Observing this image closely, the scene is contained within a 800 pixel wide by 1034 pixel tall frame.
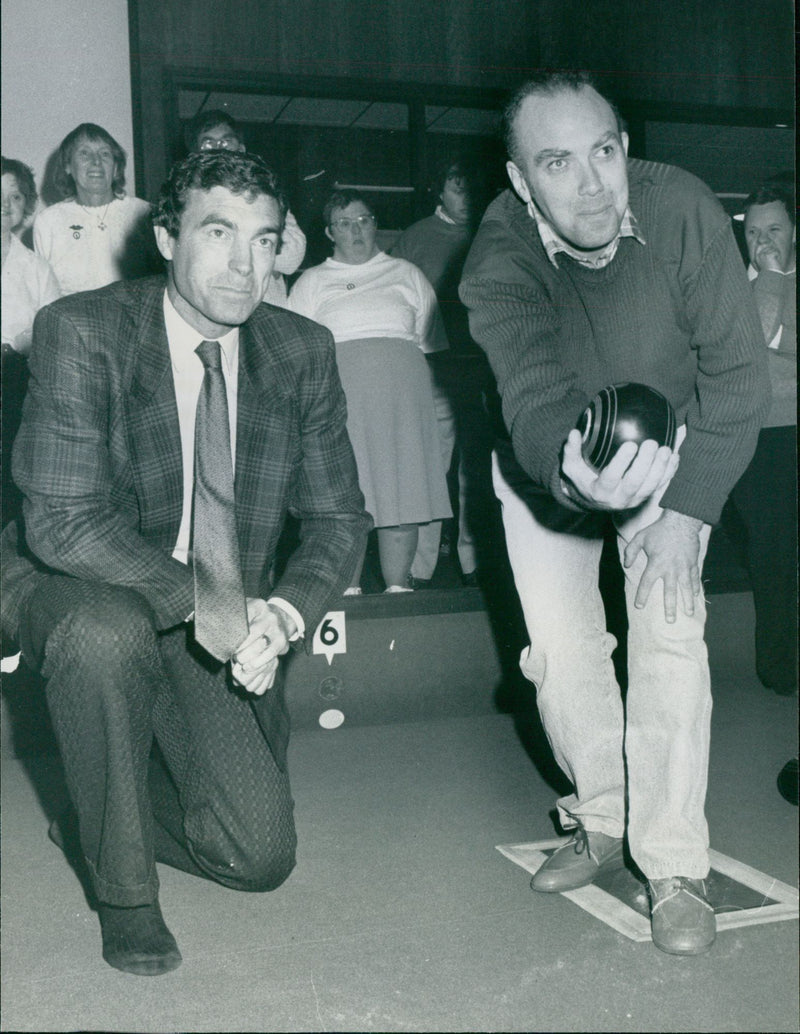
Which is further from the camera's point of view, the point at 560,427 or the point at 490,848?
the point at 490,848

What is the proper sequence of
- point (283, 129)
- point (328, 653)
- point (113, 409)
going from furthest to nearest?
1. point (283, 129)
2. point (328, 653)
3. point (113, 409)

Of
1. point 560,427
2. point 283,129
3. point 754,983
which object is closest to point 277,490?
point 560,427

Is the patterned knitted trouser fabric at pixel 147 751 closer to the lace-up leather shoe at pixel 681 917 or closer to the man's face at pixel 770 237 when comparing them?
the lace-up leather shoe at pixel 681 917

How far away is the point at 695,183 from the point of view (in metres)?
1.38

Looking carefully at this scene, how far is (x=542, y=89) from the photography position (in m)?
1.35

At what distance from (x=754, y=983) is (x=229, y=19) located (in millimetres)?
3280

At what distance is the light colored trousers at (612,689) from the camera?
1.33 metres

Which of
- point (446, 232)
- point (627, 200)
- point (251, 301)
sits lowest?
point (251, 301)

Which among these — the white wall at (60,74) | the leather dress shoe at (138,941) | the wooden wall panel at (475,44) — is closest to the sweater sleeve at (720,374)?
the leather dress shoe at (138,941)

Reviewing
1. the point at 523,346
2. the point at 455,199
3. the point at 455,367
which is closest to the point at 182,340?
the point at 523,346

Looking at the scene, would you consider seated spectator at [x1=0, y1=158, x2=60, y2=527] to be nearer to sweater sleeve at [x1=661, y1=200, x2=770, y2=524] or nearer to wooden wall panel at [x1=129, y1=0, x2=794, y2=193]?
sweater sleeve at [x1=661, y1=200, x2=770, y2=524]

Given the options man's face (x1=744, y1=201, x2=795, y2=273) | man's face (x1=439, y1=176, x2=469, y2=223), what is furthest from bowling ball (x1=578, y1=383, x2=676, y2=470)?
man's face (x1=439, y1=176, x2=469, y2=223)

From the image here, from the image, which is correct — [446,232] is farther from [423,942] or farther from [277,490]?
[423,942]

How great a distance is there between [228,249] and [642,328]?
0.59 metres
